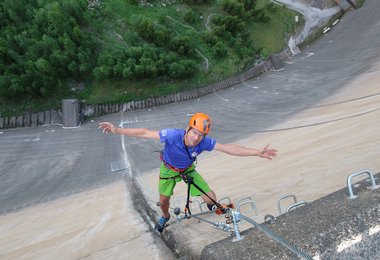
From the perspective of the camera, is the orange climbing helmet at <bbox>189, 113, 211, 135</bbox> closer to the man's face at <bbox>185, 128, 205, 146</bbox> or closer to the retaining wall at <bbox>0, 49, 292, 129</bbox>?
the man's face at <bbox>185, 128, 205, 146</bbox>

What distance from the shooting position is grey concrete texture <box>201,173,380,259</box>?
4.03 meters

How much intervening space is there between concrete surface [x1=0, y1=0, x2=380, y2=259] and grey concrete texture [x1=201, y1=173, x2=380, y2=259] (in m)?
1.42

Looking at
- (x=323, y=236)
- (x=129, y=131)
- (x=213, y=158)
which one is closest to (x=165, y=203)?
(x=129, y=131)

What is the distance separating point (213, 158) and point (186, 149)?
1188 centimetres

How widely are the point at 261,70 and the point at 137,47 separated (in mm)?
11209

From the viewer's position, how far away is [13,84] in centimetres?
2428

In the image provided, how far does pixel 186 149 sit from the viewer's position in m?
6.29

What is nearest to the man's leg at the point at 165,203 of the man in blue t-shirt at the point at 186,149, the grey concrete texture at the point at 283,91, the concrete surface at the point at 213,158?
the man in blue t-shirt at the point at 186,149

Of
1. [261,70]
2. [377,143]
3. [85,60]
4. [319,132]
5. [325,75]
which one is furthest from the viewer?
[261,70]

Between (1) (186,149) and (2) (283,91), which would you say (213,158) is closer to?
(1) (186,149)

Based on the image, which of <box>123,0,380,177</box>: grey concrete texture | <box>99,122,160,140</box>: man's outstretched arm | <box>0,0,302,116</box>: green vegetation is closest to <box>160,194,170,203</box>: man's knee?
<box>99,122,160,140</box>: man's outstretched arm

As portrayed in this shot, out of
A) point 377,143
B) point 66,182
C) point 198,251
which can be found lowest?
point 66,182

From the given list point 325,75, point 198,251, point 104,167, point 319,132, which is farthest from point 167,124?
point 198,251

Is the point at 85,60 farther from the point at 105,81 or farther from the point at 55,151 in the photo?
the point at 55,151
